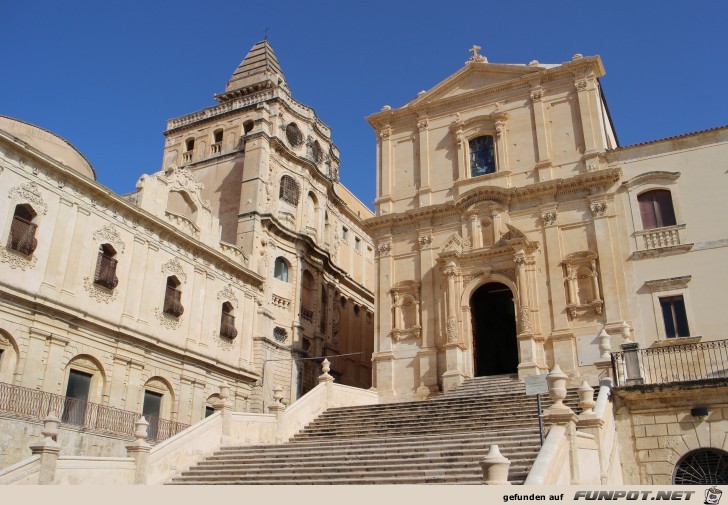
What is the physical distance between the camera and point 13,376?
19094 millimetres

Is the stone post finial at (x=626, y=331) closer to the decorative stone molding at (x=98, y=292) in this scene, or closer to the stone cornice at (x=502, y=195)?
the stone cornice at (x=502, y=195)

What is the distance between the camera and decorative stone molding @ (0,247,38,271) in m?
19.6

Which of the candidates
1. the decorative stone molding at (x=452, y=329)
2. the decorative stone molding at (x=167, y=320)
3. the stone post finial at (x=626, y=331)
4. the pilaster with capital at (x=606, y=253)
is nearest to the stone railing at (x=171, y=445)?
the decorative stone molding at (x=452, y=329)

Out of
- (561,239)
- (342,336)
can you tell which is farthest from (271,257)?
(561,239)

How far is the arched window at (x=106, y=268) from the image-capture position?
74.6 ft

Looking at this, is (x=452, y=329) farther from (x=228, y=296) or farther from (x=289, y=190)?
(x=289, y=190)

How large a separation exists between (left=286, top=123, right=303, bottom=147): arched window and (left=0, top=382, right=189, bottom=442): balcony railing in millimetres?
18200

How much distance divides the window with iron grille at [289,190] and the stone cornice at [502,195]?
8.34m

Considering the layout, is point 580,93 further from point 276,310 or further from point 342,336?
point 342,336

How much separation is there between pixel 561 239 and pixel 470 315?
4.23 metres

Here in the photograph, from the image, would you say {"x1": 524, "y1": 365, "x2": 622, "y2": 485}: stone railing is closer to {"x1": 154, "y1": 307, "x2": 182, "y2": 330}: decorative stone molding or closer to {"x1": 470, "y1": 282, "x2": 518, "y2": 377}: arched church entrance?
{"x1": 470, "y1": 282, "x2": 518, "y2": 377}: arched church entrance

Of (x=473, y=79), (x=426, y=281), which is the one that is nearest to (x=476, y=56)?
(x=473, y=79)

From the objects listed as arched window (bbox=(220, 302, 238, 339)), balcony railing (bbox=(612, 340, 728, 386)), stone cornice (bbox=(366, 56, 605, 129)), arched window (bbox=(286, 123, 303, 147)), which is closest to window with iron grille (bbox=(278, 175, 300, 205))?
arched window (bbox=(286, 123, 303, 147))

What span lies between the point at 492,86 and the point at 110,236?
1586 cm
